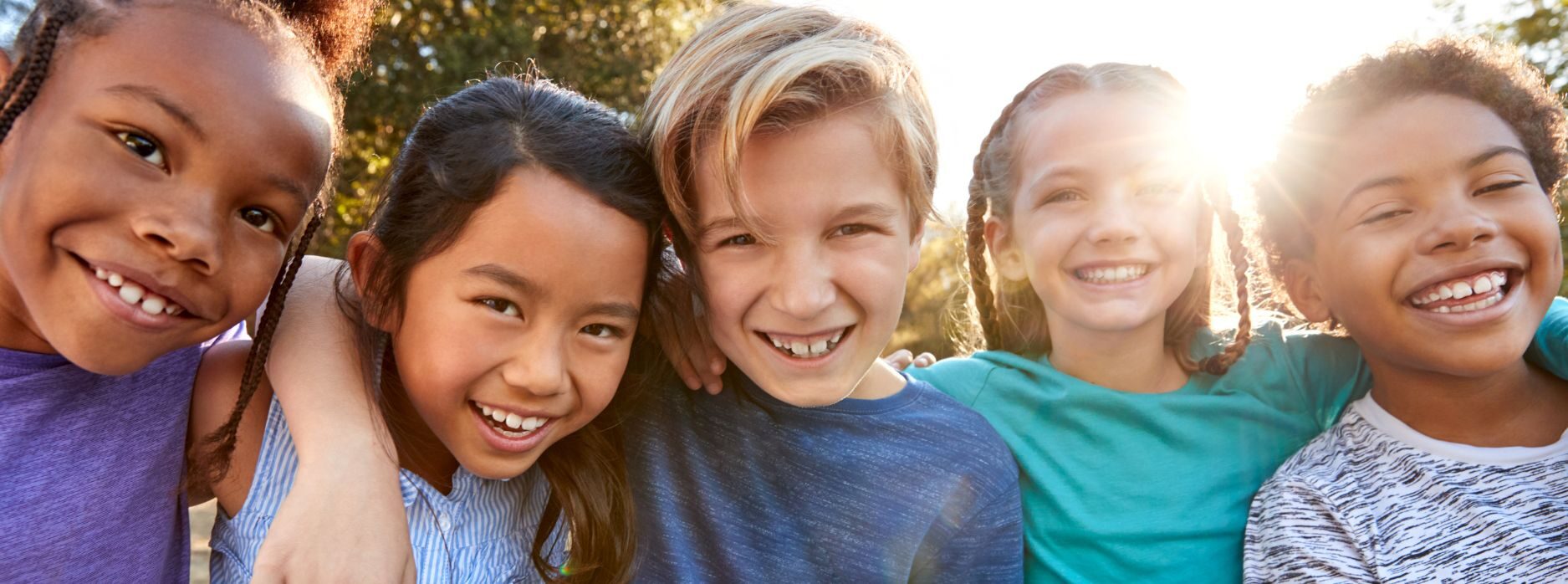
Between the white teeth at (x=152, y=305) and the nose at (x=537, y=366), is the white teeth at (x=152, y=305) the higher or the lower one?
the higher one

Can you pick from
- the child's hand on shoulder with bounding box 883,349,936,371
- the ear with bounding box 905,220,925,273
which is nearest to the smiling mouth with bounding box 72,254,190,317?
the ear with bounding box 905,220,925,273

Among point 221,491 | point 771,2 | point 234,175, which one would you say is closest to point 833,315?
point 771,2

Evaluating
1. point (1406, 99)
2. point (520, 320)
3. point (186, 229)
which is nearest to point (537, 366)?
point (520, 320)

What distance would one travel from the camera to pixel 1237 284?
2529mm

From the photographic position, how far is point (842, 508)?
209cm

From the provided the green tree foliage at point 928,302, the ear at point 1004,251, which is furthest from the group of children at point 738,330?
the green tree foliage at point 928,302

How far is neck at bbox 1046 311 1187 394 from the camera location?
234 centimetres

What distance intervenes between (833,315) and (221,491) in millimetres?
1207

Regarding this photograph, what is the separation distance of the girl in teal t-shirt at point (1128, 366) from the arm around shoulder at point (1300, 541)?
8cm

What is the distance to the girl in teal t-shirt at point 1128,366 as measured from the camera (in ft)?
7.10

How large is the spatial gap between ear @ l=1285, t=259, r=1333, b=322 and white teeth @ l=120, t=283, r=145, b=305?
2368 millimetres

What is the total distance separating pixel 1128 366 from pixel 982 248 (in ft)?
1.73

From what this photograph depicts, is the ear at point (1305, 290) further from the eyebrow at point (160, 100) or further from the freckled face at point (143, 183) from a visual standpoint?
the eyebrow at point (160, 100)

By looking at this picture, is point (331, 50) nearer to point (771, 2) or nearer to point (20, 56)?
point (20, 56)
